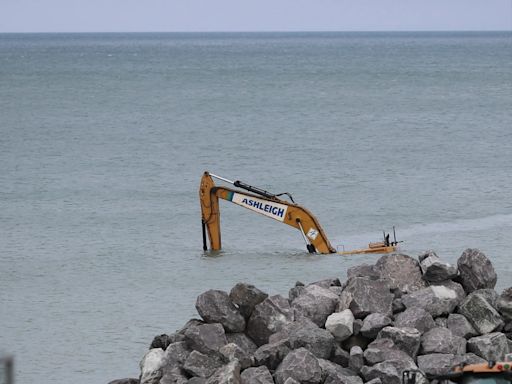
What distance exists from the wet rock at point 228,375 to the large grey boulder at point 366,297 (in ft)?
9.00

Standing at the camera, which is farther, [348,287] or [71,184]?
[71,184]

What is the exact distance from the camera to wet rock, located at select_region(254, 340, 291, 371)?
17.2 metres

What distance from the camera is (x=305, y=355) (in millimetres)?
16656

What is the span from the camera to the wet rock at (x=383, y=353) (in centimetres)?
1720

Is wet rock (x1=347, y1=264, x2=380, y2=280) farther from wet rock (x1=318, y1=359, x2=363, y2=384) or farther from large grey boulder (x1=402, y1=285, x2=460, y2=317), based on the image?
wet rock (x1=318, y1=359, x2=363, y2=384)

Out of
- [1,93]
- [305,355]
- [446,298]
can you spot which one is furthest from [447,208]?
[1,93]

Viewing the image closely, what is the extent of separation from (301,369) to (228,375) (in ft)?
3.22

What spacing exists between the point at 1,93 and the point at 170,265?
65.2 meters

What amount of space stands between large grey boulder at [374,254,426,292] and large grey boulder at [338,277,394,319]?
1.10 metres

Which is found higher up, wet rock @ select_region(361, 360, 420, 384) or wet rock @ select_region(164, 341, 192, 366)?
wet rock @ select_region(164, 341, 192, 366)

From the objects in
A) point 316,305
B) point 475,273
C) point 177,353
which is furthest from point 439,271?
point 177,353

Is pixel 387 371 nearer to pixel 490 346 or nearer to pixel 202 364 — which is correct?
pixel 490 346

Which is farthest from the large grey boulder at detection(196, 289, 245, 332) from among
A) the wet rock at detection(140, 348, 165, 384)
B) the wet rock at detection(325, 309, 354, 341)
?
the wet rock at detection(325, 309, 354, 341)

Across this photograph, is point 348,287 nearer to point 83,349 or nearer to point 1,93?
point 83,349
